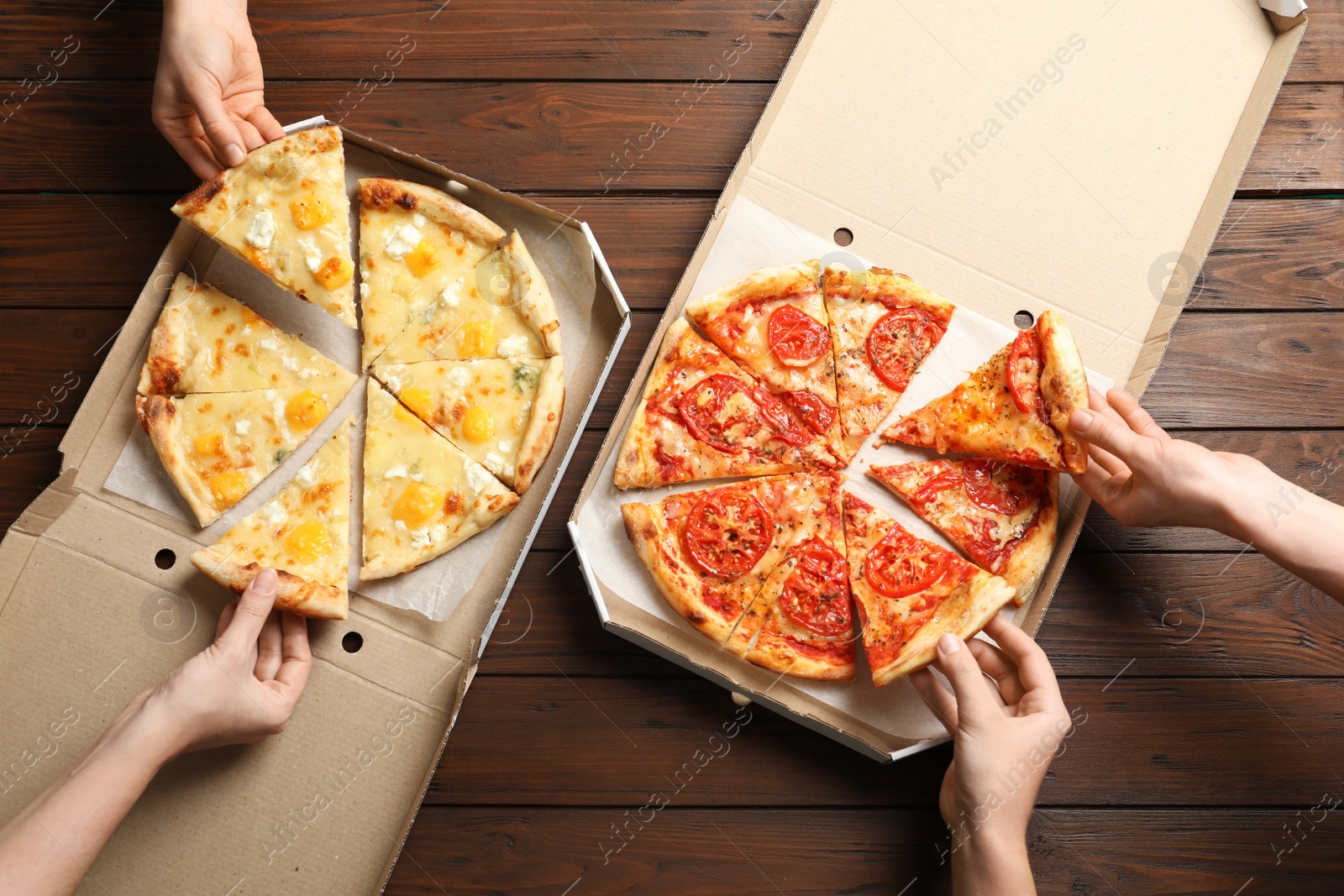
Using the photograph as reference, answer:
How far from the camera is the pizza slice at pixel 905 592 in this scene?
3576 mm

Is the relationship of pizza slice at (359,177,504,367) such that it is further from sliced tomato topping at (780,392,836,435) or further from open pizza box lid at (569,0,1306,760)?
sliced tomato topping at (780,392,836,435)

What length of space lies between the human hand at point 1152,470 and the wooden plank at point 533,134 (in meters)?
1.73

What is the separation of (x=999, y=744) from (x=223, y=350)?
161 inches

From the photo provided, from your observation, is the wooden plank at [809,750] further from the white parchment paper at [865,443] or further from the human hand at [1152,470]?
the human hand at [1152,470]

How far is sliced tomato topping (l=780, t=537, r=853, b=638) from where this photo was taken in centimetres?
391

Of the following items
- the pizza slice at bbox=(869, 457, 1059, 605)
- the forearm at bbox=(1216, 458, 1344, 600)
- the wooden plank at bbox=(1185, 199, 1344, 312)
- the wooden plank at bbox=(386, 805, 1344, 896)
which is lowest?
the wooden plank at bbox=(386, 805, 1344, 896)

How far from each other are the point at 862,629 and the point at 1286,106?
11.8 feet

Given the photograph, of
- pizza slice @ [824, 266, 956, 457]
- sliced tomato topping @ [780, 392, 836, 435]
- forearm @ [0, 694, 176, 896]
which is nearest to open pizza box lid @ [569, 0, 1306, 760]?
pizza slice @ [824, 266, 956, 457]

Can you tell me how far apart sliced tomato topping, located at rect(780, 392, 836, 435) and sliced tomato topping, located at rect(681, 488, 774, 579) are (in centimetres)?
52

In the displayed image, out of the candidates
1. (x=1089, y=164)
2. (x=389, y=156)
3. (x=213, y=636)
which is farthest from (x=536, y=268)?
(x=1089, y=164)

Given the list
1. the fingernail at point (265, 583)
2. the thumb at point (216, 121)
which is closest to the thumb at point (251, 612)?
the fingernail at point (265, 583)

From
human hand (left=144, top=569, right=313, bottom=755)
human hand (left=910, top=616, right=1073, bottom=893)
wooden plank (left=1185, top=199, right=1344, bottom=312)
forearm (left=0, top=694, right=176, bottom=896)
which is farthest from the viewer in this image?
wooden plank (left=1185, top=199, right=1344, bottom=312)

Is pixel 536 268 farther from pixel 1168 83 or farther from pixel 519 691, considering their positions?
pixel 1168 83

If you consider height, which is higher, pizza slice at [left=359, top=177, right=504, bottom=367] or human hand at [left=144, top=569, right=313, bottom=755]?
pizza slice at [left=359, top=177, right=504, bottom=367]
